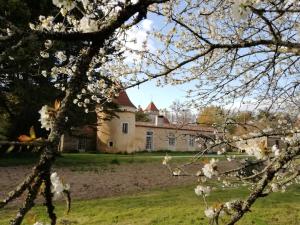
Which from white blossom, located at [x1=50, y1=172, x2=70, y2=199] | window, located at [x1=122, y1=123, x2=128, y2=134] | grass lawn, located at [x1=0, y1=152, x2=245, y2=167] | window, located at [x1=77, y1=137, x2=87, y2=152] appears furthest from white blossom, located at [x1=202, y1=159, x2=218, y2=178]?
window, located at [x1=77, y1=137, x2=87, y2=152]

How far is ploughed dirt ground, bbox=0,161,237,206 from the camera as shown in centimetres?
1313

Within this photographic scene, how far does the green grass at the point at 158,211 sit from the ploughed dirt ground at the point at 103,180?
1162mm

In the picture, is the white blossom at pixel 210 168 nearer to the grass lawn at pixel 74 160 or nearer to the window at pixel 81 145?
the grass lawn at pixel 74 160

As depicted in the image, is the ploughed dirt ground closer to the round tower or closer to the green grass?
the green grass

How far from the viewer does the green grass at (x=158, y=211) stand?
8.88 m

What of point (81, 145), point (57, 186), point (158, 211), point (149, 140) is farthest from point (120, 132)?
point (57, 186)

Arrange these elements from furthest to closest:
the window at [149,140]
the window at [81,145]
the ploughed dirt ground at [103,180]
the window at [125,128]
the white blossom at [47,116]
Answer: the window at [149,140]
the window at [81,145]
the window at [125,128]
the ploughed dirt ground at [103,180]
the white blossom at [47,116]

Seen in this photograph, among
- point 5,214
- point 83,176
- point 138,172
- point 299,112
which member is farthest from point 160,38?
point 138,172

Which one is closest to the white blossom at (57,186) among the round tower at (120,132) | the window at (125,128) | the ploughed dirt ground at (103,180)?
the ploughed dirt ground at (103,180)

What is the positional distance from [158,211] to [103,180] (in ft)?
20.1

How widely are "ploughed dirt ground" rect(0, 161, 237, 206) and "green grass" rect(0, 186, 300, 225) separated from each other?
1162 mm

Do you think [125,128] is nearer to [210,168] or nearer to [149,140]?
[149,140]

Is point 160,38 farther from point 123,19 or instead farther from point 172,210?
point 123,19

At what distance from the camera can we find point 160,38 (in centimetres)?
820
